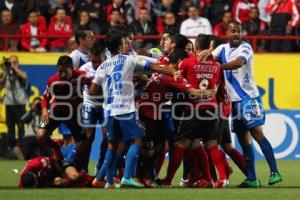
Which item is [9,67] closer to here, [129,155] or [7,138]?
[7,138]

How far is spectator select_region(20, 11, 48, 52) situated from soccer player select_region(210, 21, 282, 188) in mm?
8619

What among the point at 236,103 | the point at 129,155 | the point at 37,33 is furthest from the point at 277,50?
the point at 129,155

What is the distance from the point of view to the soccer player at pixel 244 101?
51.3 feet

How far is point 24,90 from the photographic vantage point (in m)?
23.1

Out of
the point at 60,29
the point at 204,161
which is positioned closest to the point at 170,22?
the point at 60,29

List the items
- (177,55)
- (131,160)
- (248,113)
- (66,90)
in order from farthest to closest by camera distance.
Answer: (66,90) → (248,113) → (177,55) → (131,160)

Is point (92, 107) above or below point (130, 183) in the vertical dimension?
above

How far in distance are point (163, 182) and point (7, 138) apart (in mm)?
7915

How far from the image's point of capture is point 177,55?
15.5 m

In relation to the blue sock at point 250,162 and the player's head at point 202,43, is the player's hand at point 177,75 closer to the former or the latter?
the player's head at point 202,43

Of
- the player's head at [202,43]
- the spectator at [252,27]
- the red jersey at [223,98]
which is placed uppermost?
the spectator at [252,27]

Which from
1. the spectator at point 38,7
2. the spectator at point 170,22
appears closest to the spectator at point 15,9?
the spectator at point 38,7

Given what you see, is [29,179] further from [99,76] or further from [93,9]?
[93,9]

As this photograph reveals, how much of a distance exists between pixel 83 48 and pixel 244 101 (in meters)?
3.07
